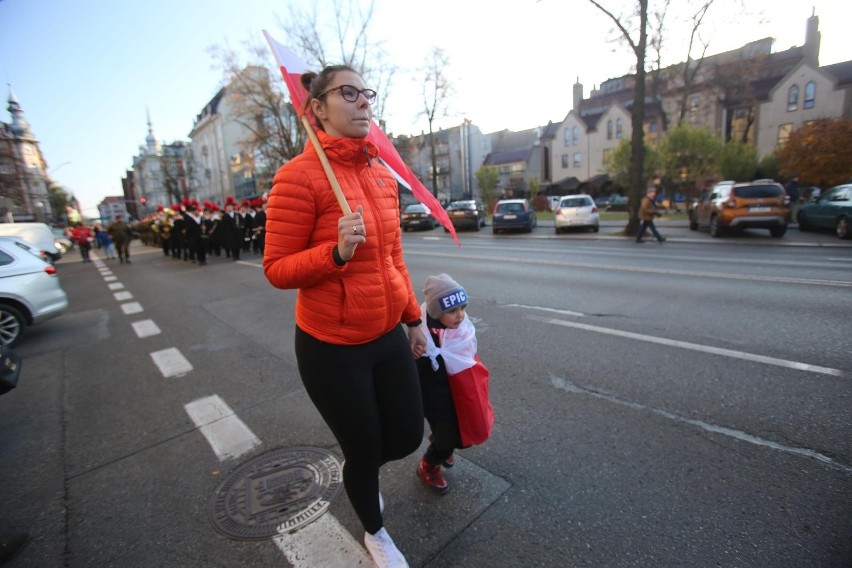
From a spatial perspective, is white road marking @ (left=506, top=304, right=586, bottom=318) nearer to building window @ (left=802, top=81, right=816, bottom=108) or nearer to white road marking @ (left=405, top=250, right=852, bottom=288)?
white road marking @ (left=405, top=250, right=852, bottom=288)

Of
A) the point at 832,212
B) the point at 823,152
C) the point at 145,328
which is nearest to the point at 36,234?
the point at 145,328

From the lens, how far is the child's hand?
84.1 inches

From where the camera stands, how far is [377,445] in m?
1.80

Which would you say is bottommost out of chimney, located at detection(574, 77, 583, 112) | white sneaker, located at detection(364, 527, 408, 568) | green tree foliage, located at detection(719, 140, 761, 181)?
white sneaker, located at detection(364, 527, 408, 568)

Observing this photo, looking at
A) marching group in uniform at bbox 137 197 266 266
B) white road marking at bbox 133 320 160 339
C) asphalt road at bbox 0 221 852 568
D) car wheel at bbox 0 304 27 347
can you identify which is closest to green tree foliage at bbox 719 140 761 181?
asphalt road at bbox 0 221 852 568

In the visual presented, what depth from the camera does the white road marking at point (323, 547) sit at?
78.9 inches

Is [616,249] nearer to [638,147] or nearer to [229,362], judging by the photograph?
[638,147]

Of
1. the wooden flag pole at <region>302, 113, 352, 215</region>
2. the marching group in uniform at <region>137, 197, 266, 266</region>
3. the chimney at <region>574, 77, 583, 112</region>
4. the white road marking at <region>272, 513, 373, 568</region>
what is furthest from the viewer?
the chimney at <region>574, 77, 583, 112</region>

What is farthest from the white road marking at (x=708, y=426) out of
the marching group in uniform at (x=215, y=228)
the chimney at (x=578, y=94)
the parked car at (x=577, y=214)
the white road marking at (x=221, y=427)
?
the chimney at (x=578, y=94)

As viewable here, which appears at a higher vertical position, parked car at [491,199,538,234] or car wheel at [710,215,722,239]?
parked car at [491,199,538,234]

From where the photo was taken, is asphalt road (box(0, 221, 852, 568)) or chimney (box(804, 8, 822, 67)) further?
chimney (box(804, 8, 822, 67))

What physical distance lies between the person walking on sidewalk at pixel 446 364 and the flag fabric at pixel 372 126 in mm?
359

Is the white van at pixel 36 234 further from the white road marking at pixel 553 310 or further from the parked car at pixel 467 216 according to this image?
the white road marking at pixel 553 310

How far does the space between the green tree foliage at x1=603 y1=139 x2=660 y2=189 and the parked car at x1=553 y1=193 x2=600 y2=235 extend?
1704 centimetres
